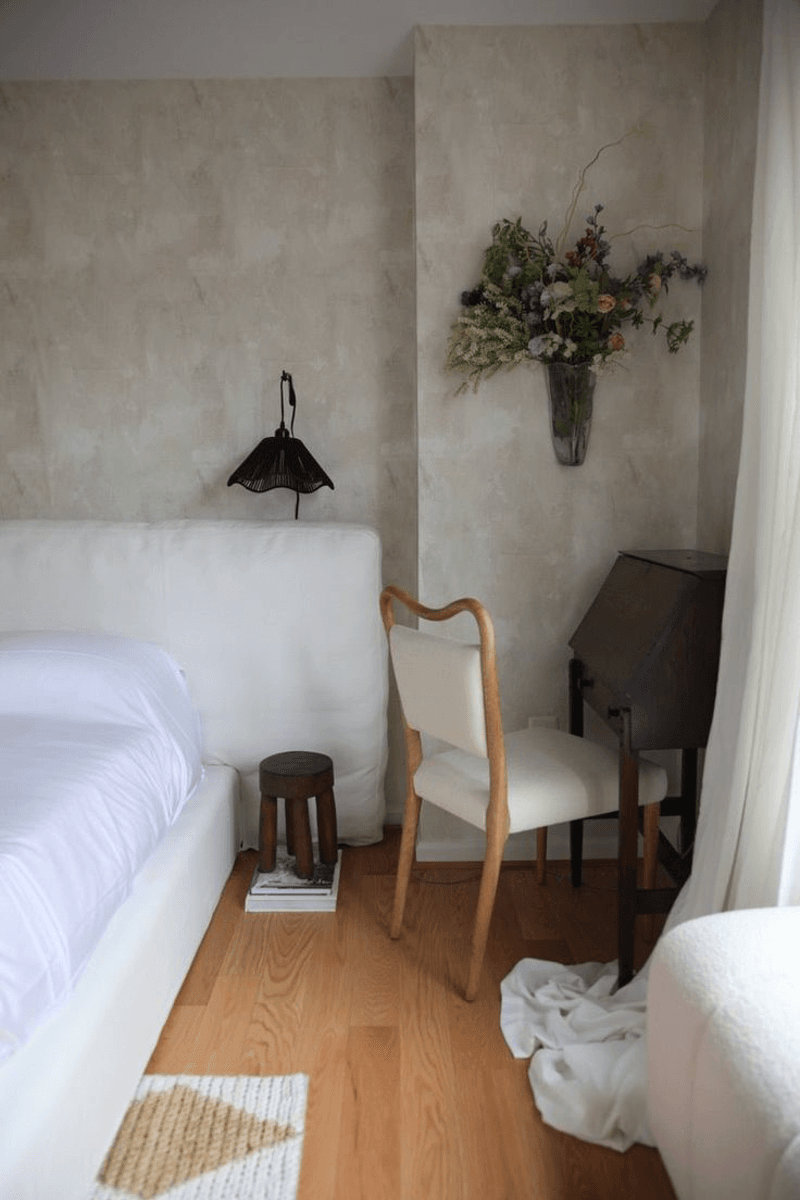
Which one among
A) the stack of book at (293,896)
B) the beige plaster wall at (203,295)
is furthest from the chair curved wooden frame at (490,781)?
the beige plaster wall at (203,295)

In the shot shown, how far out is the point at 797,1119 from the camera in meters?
1.11

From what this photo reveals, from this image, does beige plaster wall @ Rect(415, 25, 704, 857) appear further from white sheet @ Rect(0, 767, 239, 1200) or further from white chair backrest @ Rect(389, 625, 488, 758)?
white sheet @ Rect(0, 767, 239, 1200)

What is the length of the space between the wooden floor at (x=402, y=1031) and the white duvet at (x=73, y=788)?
1.34ft

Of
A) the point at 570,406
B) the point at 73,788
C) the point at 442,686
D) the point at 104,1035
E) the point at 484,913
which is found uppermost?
the point at 570,406

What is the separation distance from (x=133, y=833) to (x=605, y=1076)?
1.07 m

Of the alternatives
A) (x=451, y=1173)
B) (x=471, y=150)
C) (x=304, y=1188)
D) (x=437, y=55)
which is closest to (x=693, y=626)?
(x=451, y=1173)

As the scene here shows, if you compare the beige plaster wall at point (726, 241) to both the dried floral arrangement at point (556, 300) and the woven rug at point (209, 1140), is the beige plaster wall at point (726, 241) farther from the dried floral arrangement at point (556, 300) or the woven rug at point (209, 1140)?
the woven rug at point (209, 1140)

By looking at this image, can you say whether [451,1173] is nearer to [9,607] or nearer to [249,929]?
[249,929]

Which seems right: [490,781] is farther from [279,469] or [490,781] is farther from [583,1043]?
[279,469]

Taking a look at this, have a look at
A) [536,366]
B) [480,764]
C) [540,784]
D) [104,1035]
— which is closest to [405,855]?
[480,764]

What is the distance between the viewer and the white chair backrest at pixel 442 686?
2172mm

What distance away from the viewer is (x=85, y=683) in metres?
2.54

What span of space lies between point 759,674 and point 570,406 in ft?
4.03

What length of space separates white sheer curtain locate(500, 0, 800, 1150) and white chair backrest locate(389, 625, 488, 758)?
0.52 m
